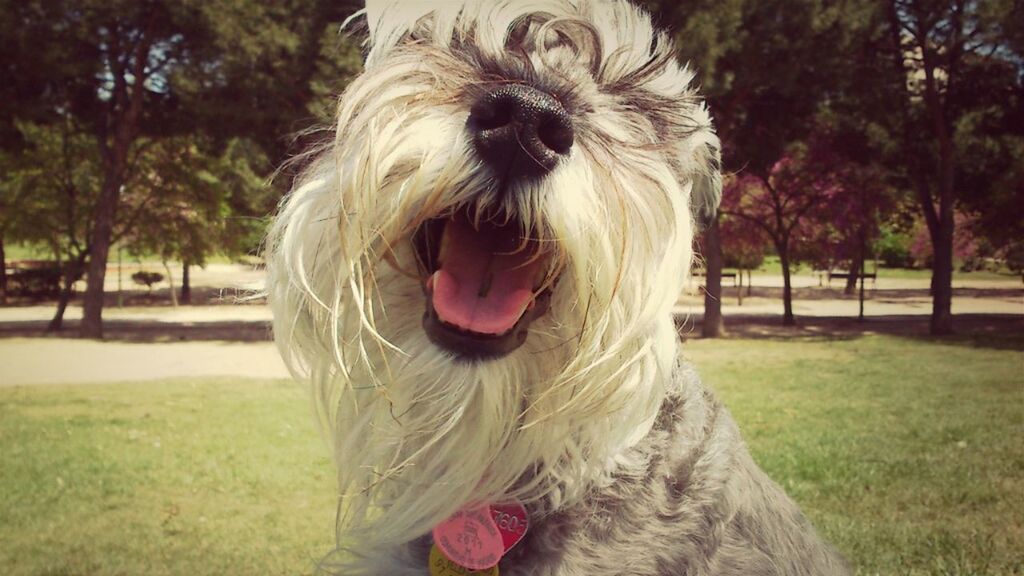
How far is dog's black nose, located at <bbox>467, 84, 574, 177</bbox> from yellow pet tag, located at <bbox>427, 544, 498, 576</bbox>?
1.08 m

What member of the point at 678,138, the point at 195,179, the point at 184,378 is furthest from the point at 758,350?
the point at 195,179

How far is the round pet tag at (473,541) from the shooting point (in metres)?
1.92

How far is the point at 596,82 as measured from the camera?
191 cm

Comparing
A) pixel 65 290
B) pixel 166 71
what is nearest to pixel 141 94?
pixel 166 71

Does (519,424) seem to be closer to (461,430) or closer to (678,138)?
(461,430)

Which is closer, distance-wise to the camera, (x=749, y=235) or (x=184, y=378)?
(x=184, y=378)

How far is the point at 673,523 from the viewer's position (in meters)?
2.00

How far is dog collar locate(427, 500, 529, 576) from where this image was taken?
192cm

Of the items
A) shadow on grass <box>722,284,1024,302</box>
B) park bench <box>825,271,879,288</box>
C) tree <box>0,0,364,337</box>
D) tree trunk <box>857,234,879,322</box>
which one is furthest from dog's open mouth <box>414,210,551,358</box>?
park bench <box>825,271,879,288</box>

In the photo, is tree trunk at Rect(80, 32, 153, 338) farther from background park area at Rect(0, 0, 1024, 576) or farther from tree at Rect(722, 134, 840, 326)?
tree at Rect(722, 134, 840, 326)

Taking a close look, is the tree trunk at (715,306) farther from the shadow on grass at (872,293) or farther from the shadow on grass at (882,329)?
the shadow on grass at (872,293)

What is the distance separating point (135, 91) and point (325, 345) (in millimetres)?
16077

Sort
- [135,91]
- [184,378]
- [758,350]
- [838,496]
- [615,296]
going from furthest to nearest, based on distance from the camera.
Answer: [135,91], [758,350], [184,378], [838,496], [615,296]

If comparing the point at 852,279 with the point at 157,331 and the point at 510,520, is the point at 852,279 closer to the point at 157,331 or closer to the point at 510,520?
the point at 157,331
